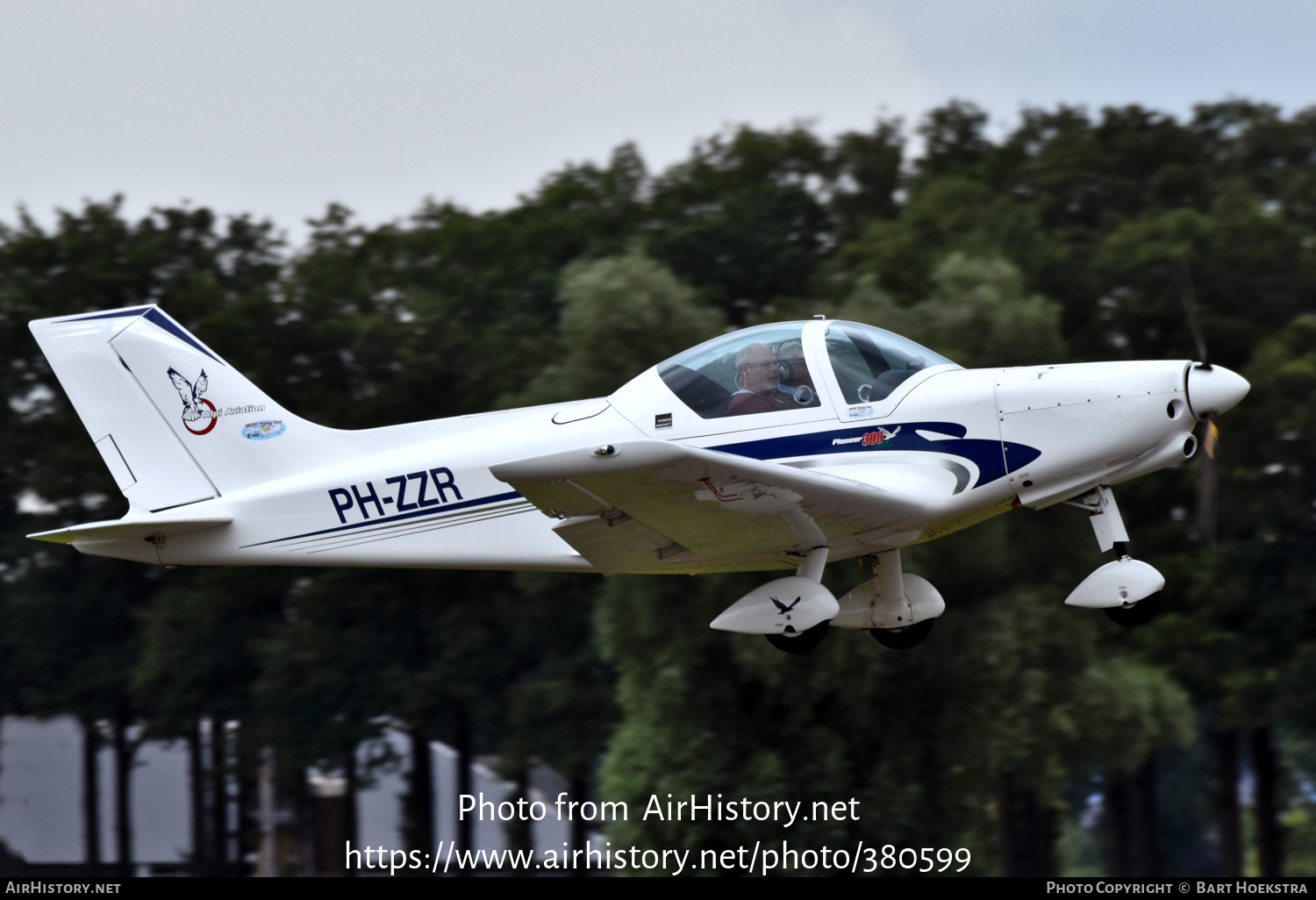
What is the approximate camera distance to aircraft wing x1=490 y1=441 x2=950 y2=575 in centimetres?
717

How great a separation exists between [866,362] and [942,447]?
28.4 inches

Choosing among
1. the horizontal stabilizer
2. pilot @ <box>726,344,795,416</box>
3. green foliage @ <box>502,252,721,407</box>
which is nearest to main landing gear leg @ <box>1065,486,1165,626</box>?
pilot @ <box>726,344,795,416</box>

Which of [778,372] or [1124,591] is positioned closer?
[1124,591]

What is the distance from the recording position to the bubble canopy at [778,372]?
29.1 feet

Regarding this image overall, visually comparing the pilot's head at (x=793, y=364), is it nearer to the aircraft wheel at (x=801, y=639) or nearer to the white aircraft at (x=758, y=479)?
the white aircraft at (x=758, y=479)

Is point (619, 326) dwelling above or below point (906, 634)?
above

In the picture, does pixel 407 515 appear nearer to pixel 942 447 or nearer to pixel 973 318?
pixel 942 447

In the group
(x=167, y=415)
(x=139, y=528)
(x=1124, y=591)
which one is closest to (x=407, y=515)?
(x=139, y=528)

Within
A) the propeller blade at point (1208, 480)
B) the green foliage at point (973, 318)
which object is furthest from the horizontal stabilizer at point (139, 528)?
the green foliage at point (973, 318)

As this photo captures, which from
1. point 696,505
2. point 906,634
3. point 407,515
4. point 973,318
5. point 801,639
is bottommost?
point 801,639

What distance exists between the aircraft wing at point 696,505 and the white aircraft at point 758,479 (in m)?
0.02

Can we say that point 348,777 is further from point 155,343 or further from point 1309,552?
point 155,343

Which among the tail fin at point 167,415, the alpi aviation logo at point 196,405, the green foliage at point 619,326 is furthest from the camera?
the green foliage at point 619,326

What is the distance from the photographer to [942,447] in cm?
883
